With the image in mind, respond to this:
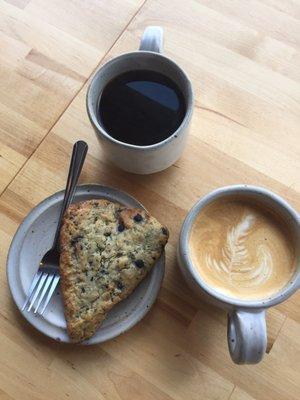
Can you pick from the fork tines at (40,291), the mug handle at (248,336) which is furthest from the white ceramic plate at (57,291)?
the mug handle at (248,336)

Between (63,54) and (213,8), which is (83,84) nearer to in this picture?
(63,54)

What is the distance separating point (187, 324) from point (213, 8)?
1.76ft

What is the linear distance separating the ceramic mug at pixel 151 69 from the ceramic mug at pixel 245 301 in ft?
0.33

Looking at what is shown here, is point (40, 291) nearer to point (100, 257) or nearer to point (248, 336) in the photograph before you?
point (100, 257)

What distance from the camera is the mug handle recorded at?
0.63 meters

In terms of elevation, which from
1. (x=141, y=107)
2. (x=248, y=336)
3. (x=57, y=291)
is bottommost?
(x=57, y=291)

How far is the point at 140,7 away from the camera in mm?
908

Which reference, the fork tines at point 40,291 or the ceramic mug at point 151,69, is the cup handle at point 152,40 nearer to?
the ceramic mug at point 151,69

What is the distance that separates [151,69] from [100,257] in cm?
29

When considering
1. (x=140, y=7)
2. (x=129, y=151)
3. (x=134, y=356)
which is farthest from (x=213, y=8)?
(x=134, y=356)

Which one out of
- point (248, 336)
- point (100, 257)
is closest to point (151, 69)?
point (100, 257)

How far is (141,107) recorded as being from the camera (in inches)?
30.5

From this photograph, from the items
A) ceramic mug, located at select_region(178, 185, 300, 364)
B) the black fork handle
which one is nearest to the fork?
the black fork handle

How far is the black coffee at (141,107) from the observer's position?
0.75m
